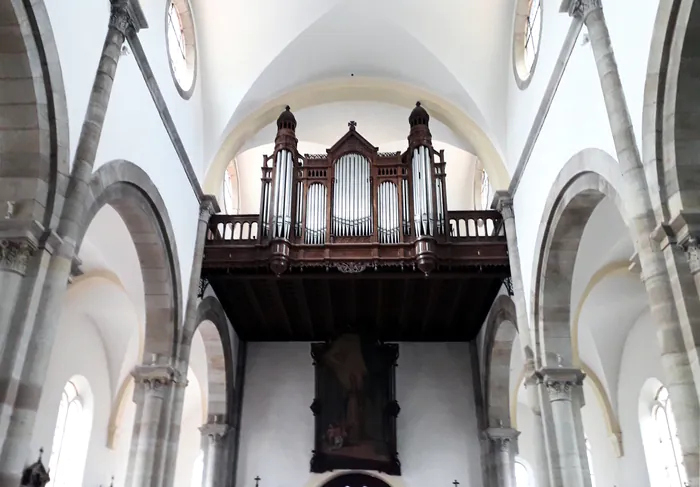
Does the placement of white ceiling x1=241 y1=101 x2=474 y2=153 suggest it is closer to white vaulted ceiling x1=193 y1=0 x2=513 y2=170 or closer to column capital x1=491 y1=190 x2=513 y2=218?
white vaulted ceiling x1=193 y1=0 x2=513 y2=170

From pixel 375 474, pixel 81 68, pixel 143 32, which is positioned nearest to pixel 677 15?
pixel 81 68

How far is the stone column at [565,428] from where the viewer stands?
28.2 feet

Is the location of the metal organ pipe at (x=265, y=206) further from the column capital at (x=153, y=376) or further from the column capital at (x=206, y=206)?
the column capital at (x=153, y=376)

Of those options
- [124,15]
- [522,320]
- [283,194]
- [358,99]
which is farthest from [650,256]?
[358,99]

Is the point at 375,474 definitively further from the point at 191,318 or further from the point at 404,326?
the point at 191,318

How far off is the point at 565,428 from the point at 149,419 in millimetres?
5743

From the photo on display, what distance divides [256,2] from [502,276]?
636cm

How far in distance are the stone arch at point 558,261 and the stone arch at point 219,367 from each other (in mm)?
6302

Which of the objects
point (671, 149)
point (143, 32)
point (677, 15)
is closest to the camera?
point (677, 15)

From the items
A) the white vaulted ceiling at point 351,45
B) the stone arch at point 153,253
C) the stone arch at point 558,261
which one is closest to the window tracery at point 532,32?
the white vaulted ceiling at point 351,45

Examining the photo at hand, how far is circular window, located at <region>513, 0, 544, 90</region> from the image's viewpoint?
10359 millimetres

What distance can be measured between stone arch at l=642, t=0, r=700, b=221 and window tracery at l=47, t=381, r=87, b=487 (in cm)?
1135

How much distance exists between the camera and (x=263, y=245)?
1119 centimetres

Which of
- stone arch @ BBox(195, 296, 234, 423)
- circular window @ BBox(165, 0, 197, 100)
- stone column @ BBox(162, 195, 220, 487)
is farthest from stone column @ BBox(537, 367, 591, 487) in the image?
circular window @ BBox(165, 0, 197, 100)
